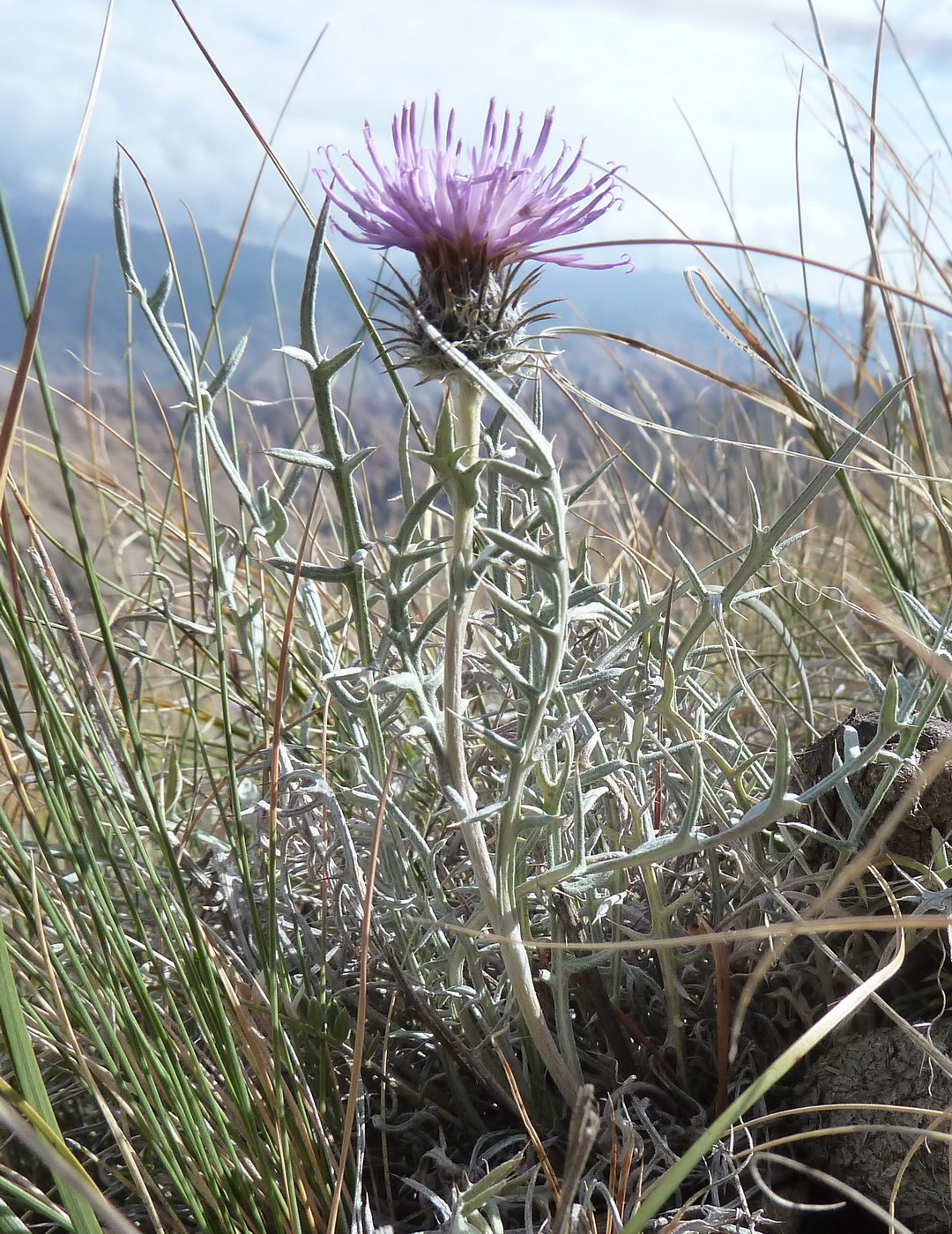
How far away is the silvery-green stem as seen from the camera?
1.71ft

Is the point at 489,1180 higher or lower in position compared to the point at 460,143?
lower

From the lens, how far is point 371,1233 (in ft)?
1.87

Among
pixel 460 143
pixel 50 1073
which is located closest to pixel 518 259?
pixel 460 143

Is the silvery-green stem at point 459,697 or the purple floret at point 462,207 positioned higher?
the purple floret at point 462,207

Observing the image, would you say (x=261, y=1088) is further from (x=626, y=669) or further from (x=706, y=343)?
(x=706, y=343)

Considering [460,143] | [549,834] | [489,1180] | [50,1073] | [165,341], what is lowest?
[50,1073]

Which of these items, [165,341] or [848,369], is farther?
[848,369]

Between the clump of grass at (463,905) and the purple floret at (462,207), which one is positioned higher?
the purple floret at (462,207)

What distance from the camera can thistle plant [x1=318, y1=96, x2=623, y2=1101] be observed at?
53cm

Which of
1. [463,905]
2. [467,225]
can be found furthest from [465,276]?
[463,905]

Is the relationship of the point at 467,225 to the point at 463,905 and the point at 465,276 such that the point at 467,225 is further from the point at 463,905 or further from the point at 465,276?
the point at 463,905

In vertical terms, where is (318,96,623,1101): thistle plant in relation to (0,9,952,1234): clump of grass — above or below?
above

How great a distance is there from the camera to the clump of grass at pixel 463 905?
0.54 metres

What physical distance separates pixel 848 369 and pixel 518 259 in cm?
136
